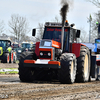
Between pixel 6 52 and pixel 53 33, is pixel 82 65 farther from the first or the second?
pixel 6 52

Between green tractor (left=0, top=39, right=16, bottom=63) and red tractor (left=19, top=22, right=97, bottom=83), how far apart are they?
15.6 metres

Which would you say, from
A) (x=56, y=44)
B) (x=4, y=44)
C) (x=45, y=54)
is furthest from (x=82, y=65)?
(x=4, y=44)

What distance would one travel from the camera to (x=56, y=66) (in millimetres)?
10922

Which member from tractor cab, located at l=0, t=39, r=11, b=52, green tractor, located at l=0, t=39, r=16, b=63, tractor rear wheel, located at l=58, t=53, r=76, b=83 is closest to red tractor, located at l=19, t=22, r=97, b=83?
tractor rear wheel, located at l=58, t=53, r=76, b=83

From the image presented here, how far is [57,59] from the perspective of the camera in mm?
11852

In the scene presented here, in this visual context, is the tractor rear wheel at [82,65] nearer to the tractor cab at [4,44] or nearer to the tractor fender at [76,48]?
the tractor fender at [76,48]

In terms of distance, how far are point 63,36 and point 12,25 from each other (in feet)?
163

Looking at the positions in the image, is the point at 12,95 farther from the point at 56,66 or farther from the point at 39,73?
the point at 39,73

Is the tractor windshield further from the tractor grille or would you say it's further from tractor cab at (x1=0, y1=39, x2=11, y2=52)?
tractor cab at (x1=0, y1=39, x2=11, y2=52)

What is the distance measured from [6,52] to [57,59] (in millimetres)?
17149

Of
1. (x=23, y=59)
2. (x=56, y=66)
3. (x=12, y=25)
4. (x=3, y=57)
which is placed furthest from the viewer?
(x=12, y=25)

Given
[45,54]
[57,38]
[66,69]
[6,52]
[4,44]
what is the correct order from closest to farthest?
[66,69] < [45,54] < [57,38] < [6,52] < [4,44]

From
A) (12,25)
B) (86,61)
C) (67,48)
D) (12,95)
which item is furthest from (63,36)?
(12,25)

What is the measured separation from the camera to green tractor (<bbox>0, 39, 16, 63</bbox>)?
2802 cm
